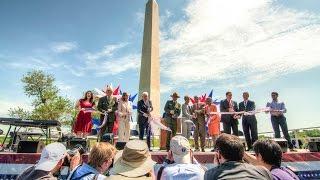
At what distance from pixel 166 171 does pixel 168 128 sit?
6.04 metres

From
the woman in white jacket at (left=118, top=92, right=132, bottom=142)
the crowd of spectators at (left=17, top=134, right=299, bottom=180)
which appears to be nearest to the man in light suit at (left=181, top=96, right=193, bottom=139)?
the woman in white jacket at (left=118, top=92, right=132, bottom=142)

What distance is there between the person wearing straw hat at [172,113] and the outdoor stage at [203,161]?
88.5 inches

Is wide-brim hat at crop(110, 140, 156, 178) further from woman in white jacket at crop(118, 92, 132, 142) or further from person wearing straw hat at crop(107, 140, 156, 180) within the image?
woman in white jacket at crop(118, 92, 132, 142)

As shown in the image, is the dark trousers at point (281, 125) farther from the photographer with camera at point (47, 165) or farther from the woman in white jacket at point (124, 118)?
the photographer with camera at point (47, 165)

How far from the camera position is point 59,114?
30.6m

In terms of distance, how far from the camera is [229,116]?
8.93 metres

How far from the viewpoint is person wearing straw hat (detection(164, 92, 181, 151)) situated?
8.93m

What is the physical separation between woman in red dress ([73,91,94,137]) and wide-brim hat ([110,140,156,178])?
6.26 m

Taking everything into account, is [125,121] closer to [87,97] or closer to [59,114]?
[87,97]

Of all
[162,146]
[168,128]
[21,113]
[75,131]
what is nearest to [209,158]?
[168,128]

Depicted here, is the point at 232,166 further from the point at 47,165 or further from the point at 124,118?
the point at 124,118

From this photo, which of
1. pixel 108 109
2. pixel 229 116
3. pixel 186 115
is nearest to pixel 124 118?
pixel 108 109

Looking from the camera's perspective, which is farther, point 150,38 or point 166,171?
point 150,38

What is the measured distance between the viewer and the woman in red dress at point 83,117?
28.1 ft
